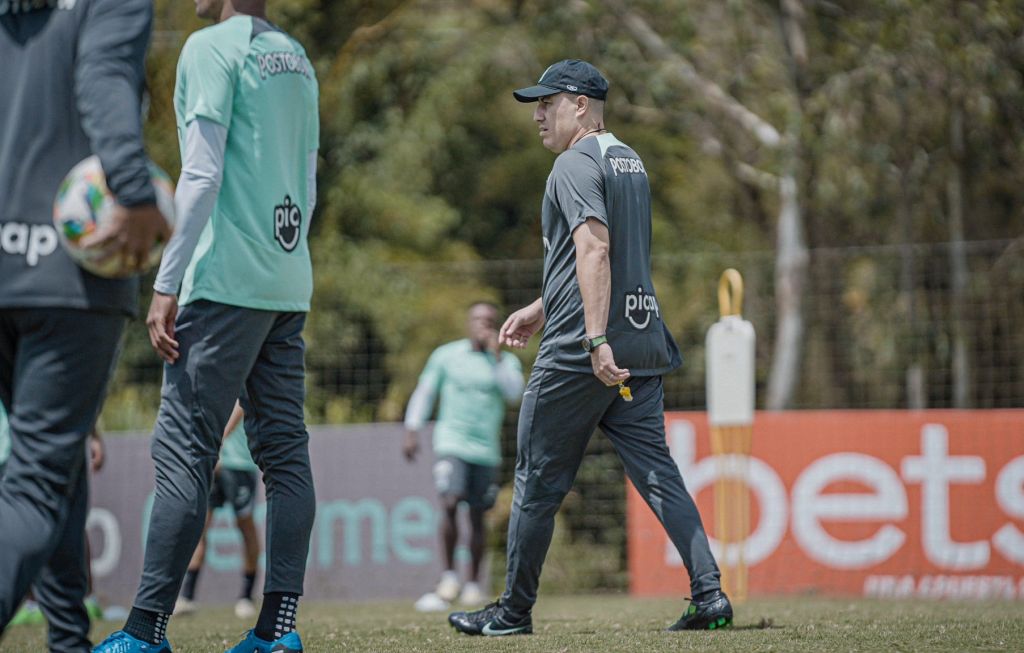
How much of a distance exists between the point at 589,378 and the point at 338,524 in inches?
285

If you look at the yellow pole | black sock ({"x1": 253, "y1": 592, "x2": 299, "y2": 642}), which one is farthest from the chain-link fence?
black sock ({"x1": 253, "y1": 592, "x2": 299, "y2": 642})

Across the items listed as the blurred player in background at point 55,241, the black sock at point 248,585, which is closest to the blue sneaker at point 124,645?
the blurred player in background at point 55,241

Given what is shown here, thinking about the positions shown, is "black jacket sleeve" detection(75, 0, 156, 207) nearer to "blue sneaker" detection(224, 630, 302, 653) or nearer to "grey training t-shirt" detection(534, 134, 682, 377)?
"blue sneaker" detection(224, 630, 302, 653)

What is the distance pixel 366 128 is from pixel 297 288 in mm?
17405

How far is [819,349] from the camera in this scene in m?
15.4

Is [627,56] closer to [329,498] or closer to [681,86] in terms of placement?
[681,86]

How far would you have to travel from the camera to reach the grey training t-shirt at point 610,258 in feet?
17.5

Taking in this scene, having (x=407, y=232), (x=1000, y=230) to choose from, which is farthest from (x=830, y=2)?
(x=407, y=232)

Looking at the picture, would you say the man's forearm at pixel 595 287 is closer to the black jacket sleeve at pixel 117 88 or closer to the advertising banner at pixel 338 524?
the black jacket sleeve at pixel 117 88

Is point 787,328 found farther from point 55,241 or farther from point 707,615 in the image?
point 55,241

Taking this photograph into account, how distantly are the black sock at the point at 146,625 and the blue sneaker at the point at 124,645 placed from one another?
0.05 ft

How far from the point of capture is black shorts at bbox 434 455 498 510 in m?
10.9

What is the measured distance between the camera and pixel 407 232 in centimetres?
2153

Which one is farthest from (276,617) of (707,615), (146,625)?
(707,615)
